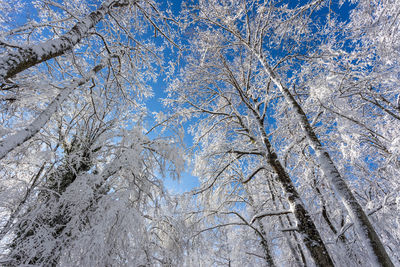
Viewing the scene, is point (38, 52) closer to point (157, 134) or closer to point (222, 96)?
point (157, 134)

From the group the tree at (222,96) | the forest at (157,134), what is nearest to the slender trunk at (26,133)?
the forest at (157,134)

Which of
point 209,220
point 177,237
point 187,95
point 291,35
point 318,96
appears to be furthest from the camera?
point 187,95

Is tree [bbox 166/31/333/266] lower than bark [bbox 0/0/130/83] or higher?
higher

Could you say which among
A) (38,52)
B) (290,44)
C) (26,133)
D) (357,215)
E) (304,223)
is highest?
(290,44)

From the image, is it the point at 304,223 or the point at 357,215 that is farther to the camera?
the point at 304,223

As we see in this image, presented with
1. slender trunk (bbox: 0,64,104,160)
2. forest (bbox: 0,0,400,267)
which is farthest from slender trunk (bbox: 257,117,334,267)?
slender trunk (bbox: 0,64,104,160)

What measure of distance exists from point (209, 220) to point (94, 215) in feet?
11.3

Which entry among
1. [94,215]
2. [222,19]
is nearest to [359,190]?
[222,19]

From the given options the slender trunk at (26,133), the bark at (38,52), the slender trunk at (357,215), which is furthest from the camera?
the slender trunk at (357,215)

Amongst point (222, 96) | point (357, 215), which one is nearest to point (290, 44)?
point (222, 96)

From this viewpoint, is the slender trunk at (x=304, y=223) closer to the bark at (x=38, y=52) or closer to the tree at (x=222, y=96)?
the tree at (x=222, y=96)

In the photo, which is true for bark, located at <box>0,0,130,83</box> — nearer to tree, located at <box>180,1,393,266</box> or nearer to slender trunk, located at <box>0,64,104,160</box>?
slender trunk, located at <box>0,64,104,160</box>

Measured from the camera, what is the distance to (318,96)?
129 inches

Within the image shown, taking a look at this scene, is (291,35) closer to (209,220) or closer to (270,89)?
(270,89)
